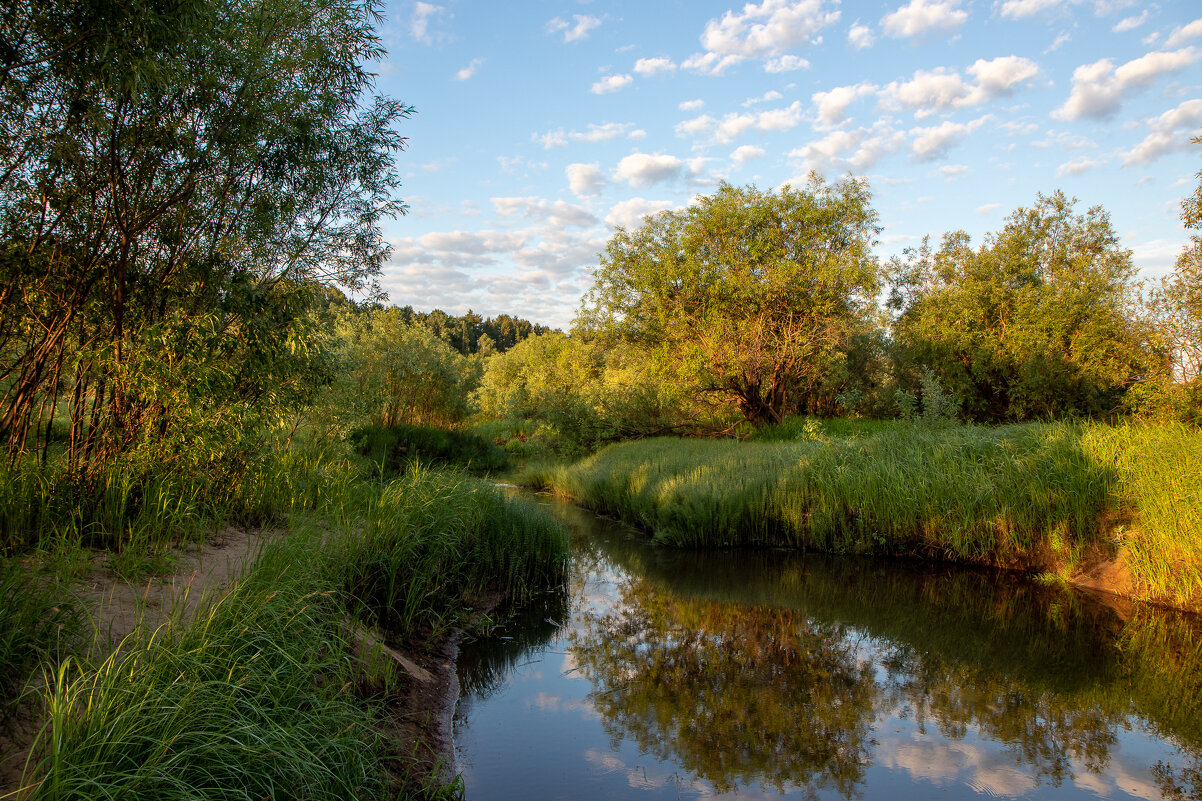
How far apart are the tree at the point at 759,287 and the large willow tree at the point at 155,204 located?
14.4 m

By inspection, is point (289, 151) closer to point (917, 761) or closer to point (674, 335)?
point (917, 761)

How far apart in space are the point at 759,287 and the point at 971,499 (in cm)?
→ 1138

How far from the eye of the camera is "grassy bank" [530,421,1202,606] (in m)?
7.88

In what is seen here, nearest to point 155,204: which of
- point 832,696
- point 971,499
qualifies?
point 832,696

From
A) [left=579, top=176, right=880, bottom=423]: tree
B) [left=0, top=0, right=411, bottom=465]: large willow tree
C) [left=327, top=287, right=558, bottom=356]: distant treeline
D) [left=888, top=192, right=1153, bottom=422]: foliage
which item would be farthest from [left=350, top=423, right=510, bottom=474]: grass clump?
[left=327, top=287, right=558, bottom=356]: distant treeline

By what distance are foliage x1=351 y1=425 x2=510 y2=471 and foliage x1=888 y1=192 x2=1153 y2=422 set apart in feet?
50.6

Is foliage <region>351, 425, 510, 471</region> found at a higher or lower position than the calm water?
higher

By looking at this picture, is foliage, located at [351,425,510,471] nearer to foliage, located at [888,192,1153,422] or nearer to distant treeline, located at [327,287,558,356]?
foliage, located at [888,192,1153,422]

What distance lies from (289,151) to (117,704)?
6.12 meters

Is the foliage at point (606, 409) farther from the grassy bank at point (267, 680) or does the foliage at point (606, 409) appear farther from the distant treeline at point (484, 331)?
the distant treeline at point (484, 331)

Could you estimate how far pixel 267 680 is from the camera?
3277mm

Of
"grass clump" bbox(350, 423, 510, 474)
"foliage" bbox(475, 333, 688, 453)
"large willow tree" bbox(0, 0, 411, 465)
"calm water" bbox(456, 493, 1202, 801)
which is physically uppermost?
"large willow tree" bbox(0, 0, 411, 465)

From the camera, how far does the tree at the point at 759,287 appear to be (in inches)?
776

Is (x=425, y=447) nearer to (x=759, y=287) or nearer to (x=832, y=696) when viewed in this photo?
(x=759, y=287)
